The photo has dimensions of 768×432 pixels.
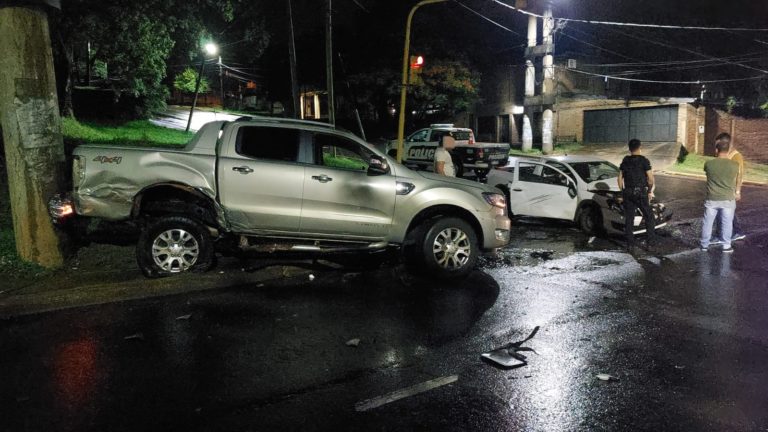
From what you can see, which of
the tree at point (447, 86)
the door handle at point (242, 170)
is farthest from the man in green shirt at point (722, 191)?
the tree at point (447, 86)

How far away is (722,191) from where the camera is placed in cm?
938

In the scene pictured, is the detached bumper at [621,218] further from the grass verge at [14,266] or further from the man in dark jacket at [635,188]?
the grass verge at [14,266]

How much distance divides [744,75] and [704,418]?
43514 mm

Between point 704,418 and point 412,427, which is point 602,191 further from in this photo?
point 412,427

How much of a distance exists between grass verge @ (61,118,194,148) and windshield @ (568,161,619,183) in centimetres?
A: 1410

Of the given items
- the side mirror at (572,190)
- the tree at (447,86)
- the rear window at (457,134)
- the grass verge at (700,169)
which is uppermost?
the tree at (447,86)

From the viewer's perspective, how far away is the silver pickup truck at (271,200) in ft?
23.0

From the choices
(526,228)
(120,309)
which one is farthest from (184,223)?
(526,228)

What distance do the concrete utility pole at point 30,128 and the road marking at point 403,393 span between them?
5255 mm

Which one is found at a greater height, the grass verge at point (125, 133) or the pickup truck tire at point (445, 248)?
the grass verge at point (125, 133)

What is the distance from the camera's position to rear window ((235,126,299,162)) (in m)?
7.32

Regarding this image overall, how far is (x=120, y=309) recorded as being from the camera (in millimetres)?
6250

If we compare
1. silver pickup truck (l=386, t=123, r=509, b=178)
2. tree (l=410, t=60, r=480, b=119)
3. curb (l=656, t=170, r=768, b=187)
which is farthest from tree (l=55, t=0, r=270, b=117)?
curb (l=656, t=170, r=768, b=187)

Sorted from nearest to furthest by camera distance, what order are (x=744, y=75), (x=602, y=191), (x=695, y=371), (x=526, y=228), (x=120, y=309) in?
1. (x=695, y=371)
2. (x=120, y=309)
3. (x=602, y=191)
4. (x=526, y=228)
5. (x=744, y=75)
